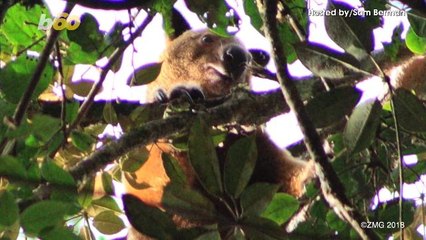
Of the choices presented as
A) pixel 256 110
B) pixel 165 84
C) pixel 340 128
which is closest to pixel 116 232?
pixel 256 110

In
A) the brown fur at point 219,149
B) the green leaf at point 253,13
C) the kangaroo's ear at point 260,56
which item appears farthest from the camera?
the kangaroo's ear at point 260,56

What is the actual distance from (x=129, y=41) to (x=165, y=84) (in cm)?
255

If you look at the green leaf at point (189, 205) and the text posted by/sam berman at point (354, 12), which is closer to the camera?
the green leaf at point (189, 205)

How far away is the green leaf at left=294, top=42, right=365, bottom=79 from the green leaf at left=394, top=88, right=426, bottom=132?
0.12 meters

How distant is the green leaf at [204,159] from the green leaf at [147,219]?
124 mm

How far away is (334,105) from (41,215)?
774mm

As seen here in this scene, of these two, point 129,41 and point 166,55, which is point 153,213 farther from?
point 166,55

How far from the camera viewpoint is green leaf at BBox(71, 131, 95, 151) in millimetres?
2414

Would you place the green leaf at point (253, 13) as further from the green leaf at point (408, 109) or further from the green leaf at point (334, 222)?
the green leaf at point (408, 109)

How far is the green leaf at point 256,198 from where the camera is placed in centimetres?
158

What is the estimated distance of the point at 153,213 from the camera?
1583mm

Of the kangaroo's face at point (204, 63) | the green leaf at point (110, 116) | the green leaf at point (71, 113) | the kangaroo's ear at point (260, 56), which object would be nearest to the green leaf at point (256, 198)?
the green leaf at point (71, 113)

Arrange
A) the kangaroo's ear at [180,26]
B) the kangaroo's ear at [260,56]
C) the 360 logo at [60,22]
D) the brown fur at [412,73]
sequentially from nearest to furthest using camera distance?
1. the 360 logo at [60,22]
2. the brown fur at [412,73]
3. the kangaroo's ear at [260,56]
4. the kangaroo's ear at [180,26]

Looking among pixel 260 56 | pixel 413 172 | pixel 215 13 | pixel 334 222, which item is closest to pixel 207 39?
pixel 260 56
